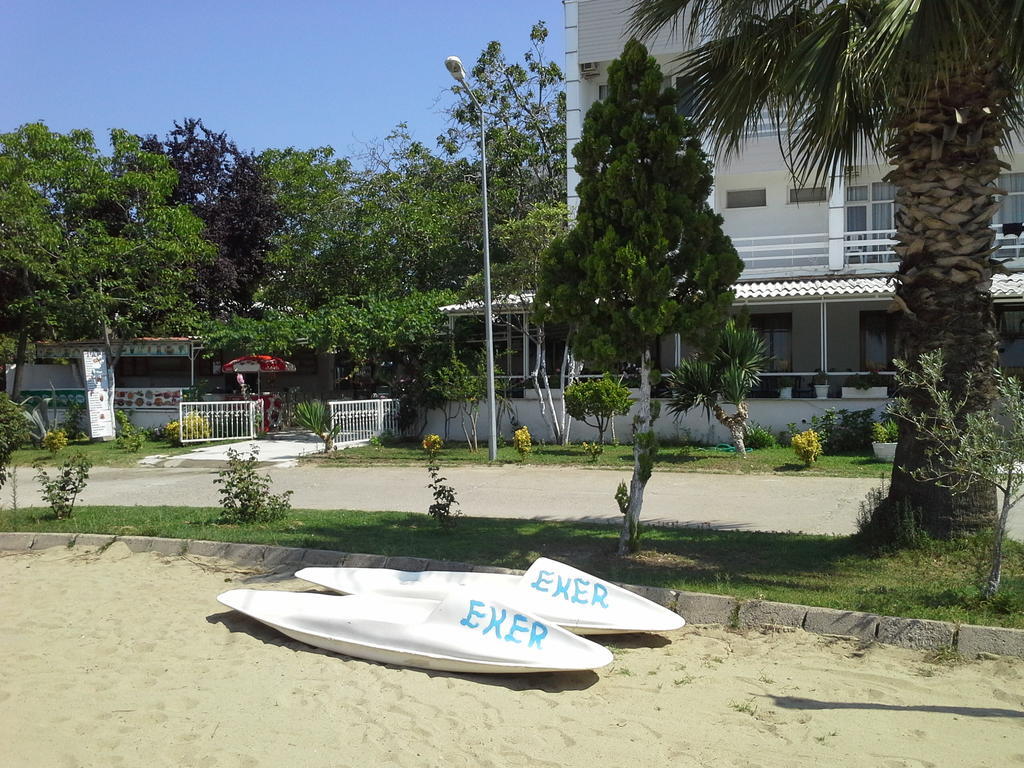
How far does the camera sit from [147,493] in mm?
14125

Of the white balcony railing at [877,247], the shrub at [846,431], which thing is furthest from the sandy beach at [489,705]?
the white balcony railing at [877,247]

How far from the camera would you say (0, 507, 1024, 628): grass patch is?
20.8ft

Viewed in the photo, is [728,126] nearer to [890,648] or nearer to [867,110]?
[867,110]

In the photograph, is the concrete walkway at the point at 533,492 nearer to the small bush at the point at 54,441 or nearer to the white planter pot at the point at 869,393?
the small bush at the point at 54,441

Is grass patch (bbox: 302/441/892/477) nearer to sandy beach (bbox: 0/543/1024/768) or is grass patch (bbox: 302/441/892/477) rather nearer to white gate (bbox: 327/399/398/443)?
white gate (bbox: 327/399/398/443)

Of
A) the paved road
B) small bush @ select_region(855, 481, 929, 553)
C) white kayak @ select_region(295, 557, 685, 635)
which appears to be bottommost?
the paved road

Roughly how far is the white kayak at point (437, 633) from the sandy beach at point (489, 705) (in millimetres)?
115

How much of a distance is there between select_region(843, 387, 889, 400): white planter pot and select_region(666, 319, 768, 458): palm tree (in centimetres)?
287

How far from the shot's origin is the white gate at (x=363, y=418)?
20.5m

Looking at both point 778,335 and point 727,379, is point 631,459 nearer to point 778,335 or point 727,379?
point 727,379

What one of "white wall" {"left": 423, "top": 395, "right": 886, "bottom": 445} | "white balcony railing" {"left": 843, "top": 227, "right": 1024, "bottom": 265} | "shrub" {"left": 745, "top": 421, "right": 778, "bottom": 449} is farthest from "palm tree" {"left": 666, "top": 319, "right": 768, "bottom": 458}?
"white balcony railing" {"left": 843, "top": 227, "right": 1024, "bottom": 265}

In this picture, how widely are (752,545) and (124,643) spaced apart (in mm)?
5767

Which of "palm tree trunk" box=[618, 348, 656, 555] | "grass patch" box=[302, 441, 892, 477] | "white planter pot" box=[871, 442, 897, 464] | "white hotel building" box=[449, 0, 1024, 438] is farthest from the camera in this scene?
"white hotel building" box=[449, 0, 1024, 438]

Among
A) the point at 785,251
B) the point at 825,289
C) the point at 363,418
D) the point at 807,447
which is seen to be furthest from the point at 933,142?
the point at 785,251
